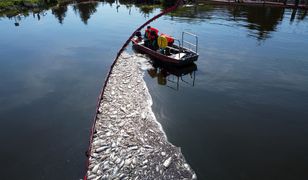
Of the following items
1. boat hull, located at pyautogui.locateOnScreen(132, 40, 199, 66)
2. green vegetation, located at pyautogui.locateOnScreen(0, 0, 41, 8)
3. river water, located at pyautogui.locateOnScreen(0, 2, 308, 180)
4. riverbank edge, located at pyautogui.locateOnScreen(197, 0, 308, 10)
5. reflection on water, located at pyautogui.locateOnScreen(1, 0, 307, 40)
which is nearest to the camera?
river water, located at pyautogui.locateOnScreen(0, 2, 308, 180)

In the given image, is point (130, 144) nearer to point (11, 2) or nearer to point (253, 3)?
point (253, 3)

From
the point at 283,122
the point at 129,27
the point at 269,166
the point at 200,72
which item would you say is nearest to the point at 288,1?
the point at 129,27

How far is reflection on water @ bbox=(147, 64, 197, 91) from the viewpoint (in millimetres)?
19031

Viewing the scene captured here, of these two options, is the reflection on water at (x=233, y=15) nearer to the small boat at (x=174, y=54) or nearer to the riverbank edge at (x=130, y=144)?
the small boat at (x=174, y=54)

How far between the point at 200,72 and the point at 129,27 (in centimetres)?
2035

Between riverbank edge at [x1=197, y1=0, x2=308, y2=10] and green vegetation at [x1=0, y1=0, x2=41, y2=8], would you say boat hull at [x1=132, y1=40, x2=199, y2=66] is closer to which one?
riverbank edge at [x1=197, y1=0, x2=308, y2=10]

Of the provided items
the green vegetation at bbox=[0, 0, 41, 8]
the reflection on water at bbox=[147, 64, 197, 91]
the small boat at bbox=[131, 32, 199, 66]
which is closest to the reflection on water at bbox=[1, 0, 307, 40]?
the green vegetation at bbox=[0, 0, 41, 8]

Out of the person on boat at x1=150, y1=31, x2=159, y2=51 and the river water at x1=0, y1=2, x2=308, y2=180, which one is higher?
the person on boat at x1=150, y1=31, x2=159, y2=51

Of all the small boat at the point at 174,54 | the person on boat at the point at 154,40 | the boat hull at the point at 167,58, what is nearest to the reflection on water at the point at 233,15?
the small boat at the point at 174,54

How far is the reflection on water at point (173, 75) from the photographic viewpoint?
62.4 ft

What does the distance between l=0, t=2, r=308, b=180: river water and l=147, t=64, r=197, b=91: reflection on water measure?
90mm

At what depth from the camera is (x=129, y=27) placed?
1452 inches

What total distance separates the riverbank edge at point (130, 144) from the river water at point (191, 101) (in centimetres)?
83

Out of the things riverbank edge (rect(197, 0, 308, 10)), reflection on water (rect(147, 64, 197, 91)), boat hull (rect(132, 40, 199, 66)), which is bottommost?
reflection on water (rect(147, 64, 197, 91))
